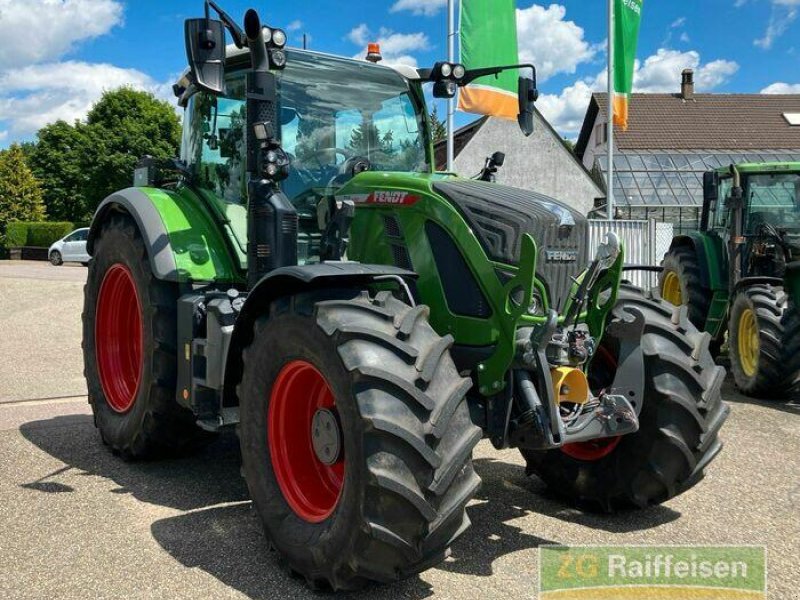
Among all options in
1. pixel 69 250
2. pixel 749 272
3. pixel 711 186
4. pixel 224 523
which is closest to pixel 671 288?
pixel 749 272

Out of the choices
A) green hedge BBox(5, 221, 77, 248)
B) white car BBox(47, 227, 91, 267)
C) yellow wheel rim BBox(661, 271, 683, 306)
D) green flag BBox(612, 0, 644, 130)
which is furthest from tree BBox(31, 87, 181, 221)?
yellow wheel rim BBox(661, 271, 683, 306)

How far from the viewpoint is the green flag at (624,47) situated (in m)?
14.6

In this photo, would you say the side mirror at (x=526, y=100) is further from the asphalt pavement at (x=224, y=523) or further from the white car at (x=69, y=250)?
the white car at (x=69, y=250)

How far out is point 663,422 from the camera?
399 centimetres

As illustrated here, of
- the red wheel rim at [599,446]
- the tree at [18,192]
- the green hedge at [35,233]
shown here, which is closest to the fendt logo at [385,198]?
the red wheel rim at [599,446]

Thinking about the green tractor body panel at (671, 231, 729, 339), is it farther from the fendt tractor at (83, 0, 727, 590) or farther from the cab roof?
the fendt tractor at (83, 0, 727, 590)

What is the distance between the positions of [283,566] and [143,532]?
94cm

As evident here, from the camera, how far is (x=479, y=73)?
516cm

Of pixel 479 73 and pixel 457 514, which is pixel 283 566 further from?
pixel 479 73

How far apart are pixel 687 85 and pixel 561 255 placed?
38.6 meters

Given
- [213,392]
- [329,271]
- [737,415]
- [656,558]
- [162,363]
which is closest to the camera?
[329,271]

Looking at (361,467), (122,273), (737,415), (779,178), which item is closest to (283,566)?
(361,467)

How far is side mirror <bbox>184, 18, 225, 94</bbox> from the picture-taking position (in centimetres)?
379

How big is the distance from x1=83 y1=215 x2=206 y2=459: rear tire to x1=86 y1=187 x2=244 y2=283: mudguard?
166 millimetres
